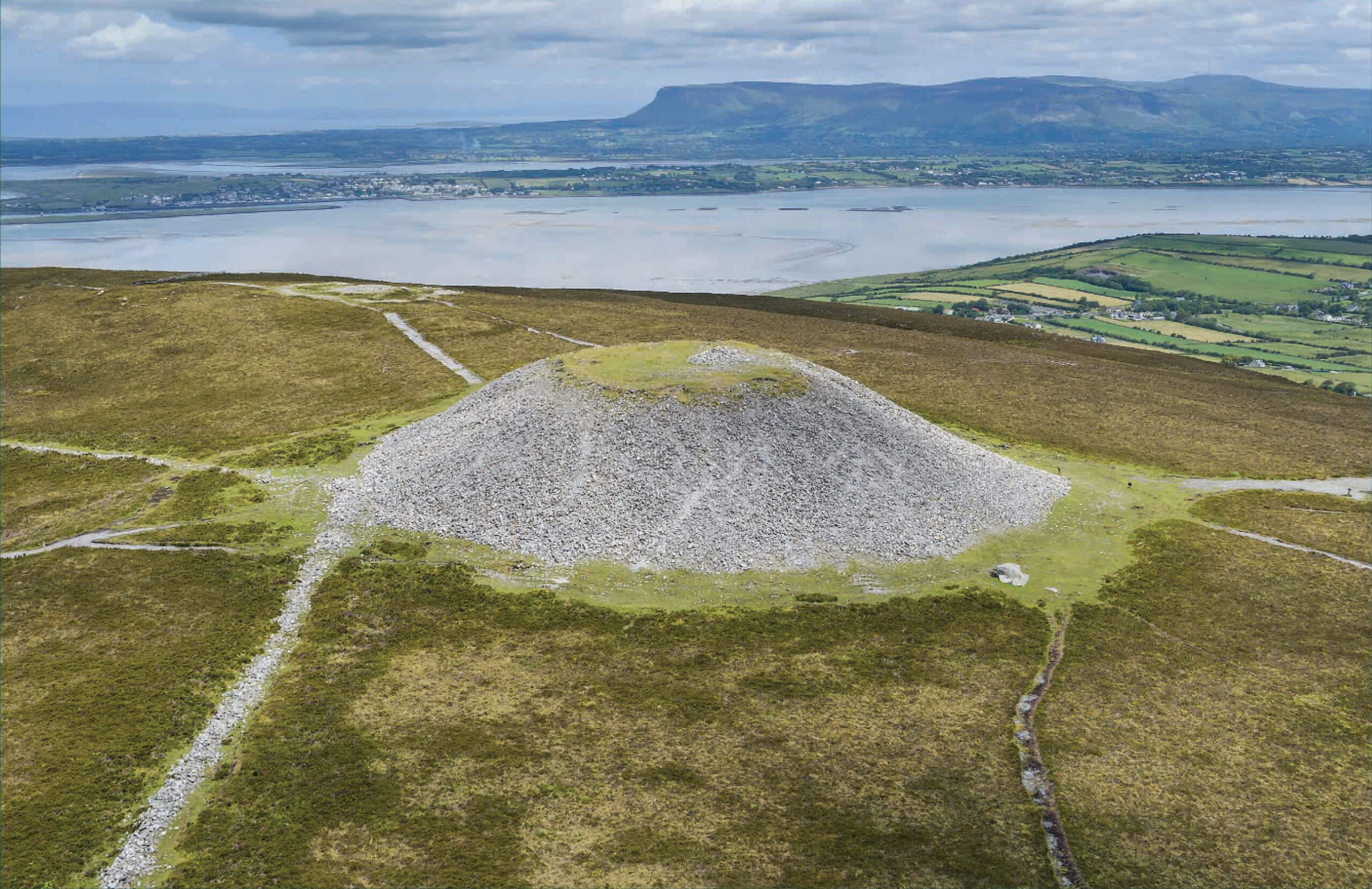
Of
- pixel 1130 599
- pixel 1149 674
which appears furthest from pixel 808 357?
pixel 1149 674

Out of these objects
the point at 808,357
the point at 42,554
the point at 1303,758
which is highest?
the point at 808,357

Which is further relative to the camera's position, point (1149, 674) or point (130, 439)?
point (130, 439)

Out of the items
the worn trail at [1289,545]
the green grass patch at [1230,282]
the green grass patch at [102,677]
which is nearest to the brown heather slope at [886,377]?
the worn trail at [1289,545]

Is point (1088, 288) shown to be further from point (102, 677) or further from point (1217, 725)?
point (102, 677)

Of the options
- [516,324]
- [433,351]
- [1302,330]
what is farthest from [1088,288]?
[433,351]

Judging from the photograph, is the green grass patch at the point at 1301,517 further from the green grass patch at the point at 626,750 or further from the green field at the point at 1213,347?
the green field at the point at 1213,347

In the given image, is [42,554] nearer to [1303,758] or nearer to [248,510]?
[248,510]

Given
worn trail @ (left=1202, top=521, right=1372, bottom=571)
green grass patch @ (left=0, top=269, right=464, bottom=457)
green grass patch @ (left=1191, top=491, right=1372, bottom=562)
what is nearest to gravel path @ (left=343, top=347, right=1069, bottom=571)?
worn trail @ (left=1202, top=521, right=1372, bottom=571)
